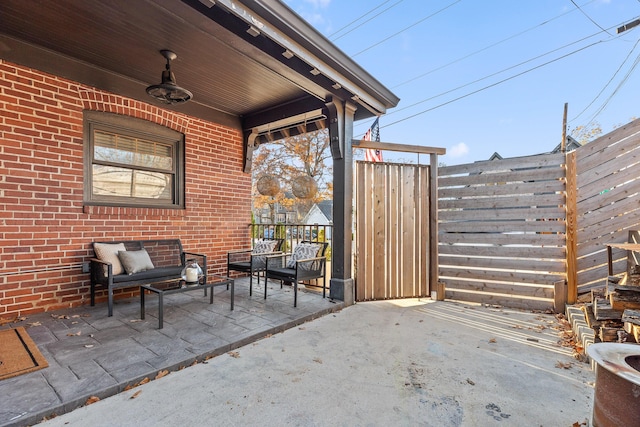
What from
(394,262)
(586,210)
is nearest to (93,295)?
(394,262)

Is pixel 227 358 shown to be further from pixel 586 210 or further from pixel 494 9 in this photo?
pixel 494 9

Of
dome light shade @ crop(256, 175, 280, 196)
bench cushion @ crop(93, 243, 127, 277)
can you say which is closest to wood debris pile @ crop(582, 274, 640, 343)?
dome light shade @ crop(256, 175, 280, 196)

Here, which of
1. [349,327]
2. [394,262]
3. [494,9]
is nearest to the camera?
[349,327]

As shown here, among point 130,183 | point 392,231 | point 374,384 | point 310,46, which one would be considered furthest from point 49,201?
point 392,231

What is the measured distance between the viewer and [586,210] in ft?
11.2

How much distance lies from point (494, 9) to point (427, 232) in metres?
7.98

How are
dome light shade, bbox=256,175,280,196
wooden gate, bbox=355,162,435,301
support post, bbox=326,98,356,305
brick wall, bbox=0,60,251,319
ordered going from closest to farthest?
brick wall, bbox=0,60,251,319
support post, bbox=326,98,356,305
wooden gate, bbox=355,162,435,301
dome light shade, bbox=256,175,280,196

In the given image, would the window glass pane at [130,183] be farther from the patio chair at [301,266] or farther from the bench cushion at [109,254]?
the patio chair at [301,266]

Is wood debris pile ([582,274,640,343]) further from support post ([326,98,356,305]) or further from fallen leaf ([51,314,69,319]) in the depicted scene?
fallen leaf ([51,314,69,319])

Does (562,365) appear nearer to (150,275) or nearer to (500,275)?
(500,275)

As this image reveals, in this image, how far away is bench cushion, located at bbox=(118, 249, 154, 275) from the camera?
3400mm

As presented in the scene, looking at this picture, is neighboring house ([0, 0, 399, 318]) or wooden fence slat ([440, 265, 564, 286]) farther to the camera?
wooden fence slat ([440, 265, 564, 286])

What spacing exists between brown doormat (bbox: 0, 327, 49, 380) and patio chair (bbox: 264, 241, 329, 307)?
7.23 ft

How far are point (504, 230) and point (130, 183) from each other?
5054 mm
